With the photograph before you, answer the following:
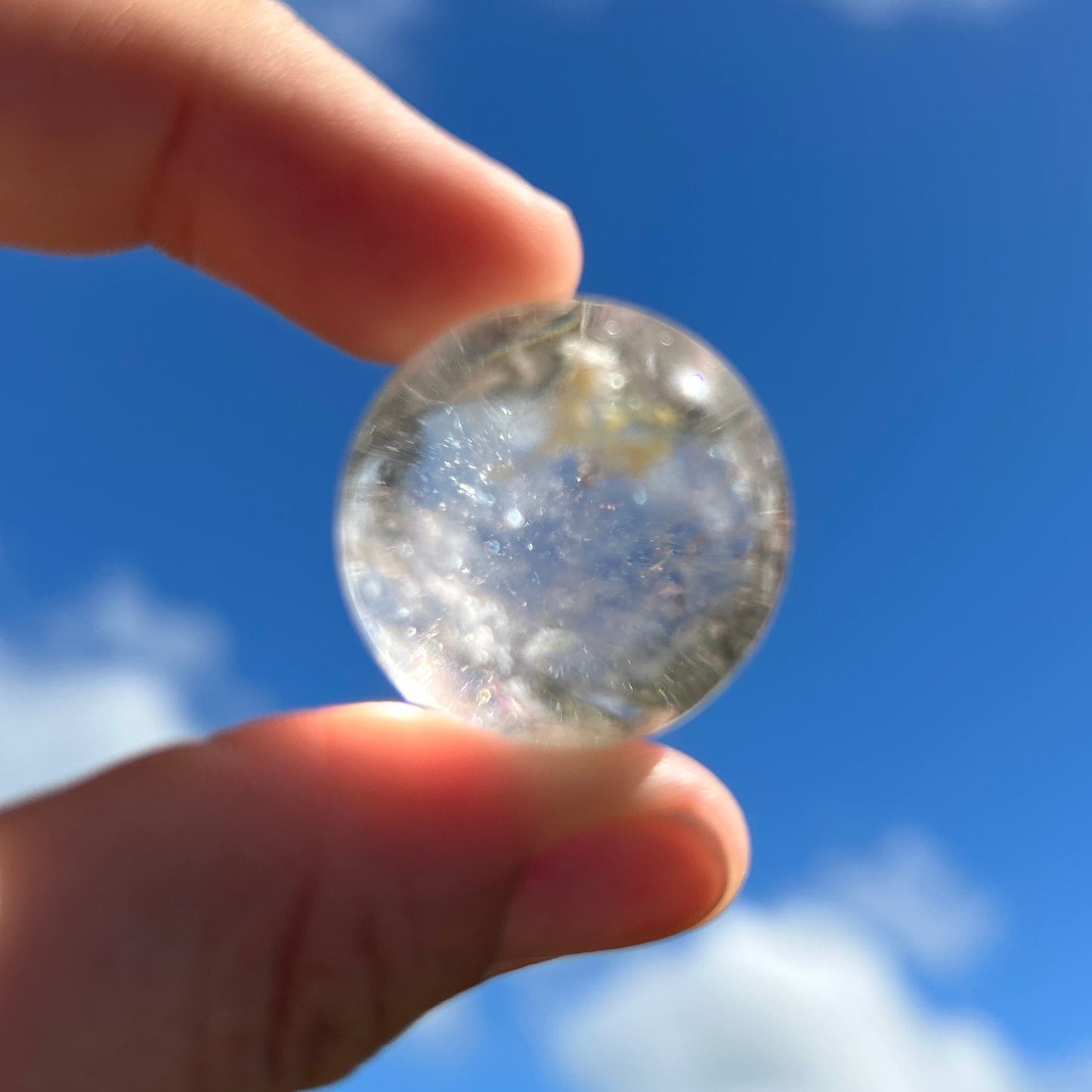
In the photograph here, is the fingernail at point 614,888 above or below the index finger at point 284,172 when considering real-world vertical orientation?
below

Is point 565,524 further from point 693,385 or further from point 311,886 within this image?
point 311,886

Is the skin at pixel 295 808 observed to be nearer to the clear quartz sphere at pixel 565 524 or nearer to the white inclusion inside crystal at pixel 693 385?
the clear quartz sphere at pixel 565 524

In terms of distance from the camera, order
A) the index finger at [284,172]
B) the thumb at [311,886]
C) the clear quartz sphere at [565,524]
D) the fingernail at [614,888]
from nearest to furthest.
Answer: the thumb at [311,886] → the clear quartz sphere at [565,524] → the fingernail at [614,888] → the index finger at [284,172]

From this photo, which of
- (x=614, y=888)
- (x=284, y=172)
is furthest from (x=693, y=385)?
(x=284, y=172)

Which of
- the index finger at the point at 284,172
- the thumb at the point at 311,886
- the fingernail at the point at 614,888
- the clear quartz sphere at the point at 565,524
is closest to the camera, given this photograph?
the thumb at the point at 311,886

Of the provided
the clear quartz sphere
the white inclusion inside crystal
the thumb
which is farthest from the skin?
the white inclusion inside crystal

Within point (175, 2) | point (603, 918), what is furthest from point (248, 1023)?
point (175, 2)

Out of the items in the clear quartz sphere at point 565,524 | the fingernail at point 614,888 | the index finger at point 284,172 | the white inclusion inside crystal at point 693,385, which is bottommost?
the fingernail at point 614,888

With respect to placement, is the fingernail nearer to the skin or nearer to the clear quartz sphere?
the skin

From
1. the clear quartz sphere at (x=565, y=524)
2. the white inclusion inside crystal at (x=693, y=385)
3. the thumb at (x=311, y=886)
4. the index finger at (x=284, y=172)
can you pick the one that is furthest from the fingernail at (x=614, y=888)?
the index finger at (x=284, y=172)
